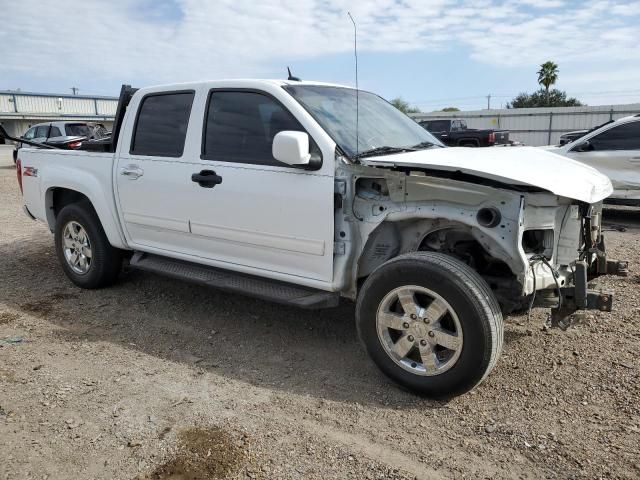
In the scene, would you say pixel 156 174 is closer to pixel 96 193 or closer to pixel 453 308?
pixel 96 193

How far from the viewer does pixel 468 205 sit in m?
3.27

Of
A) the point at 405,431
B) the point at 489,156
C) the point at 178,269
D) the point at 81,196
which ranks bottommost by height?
the point at 405,431

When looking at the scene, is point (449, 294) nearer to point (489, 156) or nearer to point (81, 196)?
point (489, 156)

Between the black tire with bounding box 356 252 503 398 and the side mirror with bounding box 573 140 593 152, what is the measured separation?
22.6 ft

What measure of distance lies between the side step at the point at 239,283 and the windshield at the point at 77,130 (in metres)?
14.5

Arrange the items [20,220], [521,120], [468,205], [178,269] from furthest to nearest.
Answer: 1. [521,120]
2. [20,220]
3. [178,269]
4. [468,205]

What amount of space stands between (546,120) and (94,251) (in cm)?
2991

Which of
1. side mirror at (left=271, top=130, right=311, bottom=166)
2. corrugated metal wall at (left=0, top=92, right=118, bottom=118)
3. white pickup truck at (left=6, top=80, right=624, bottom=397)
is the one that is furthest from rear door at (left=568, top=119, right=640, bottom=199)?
corrugated metal wall at (left=0, top=92, right=118, bottom=118)

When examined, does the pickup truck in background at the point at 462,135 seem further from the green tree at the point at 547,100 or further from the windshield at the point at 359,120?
the green tree at the point at 547,100

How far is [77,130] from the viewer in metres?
17.9

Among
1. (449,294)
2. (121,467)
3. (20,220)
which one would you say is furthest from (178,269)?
(20,220)

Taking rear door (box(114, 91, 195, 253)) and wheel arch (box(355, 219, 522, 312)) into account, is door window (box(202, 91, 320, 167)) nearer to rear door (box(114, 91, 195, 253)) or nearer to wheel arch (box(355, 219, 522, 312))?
rear door (box(114, 91, 195, 253))

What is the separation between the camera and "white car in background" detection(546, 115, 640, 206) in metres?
8.48

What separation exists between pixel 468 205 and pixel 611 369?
158 cm
